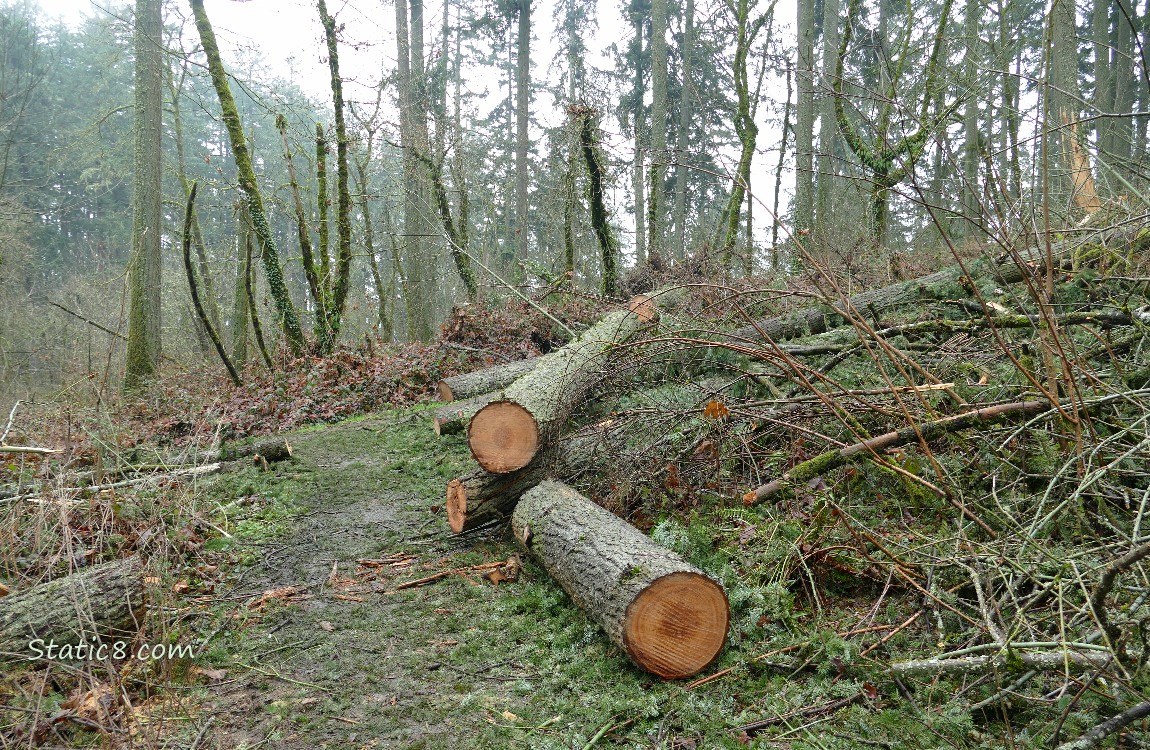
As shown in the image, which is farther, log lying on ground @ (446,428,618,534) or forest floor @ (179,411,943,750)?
log lying on ground @ (446,428,618,534)

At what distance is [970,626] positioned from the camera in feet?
8.57

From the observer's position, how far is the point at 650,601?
9.76 ft

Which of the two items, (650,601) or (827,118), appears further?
(827,118)

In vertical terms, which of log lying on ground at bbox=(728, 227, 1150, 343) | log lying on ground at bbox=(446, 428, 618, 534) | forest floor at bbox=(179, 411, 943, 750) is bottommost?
forest floor at bbox=(179, 411, 943, 750)

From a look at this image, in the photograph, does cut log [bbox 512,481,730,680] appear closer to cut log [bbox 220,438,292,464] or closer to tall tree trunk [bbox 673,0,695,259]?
cut log [bbox 220,438,292,464]

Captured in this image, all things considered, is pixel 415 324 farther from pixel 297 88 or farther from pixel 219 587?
pixel 297 88

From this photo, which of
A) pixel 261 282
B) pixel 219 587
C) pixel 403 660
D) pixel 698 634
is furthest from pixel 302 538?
pixel 261 282

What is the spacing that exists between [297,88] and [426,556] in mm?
27590

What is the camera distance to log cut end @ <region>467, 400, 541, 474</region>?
4.87 meters

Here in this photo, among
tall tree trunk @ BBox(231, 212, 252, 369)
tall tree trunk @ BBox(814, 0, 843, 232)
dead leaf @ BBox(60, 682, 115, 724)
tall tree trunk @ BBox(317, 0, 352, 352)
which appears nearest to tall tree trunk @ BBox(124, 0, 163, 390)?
tall tree trunk @ BBox(231, 212, 252, 369)

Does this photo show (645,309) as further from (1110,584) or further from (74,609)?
(1110,584)

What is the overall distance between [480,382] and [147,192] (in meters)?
7.32

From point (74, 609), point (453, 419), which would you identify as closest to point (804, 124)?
point (453, 419)

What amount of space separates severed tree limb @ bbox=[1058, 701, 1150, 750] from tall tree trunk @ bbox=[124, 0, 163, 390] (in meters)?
12.5
